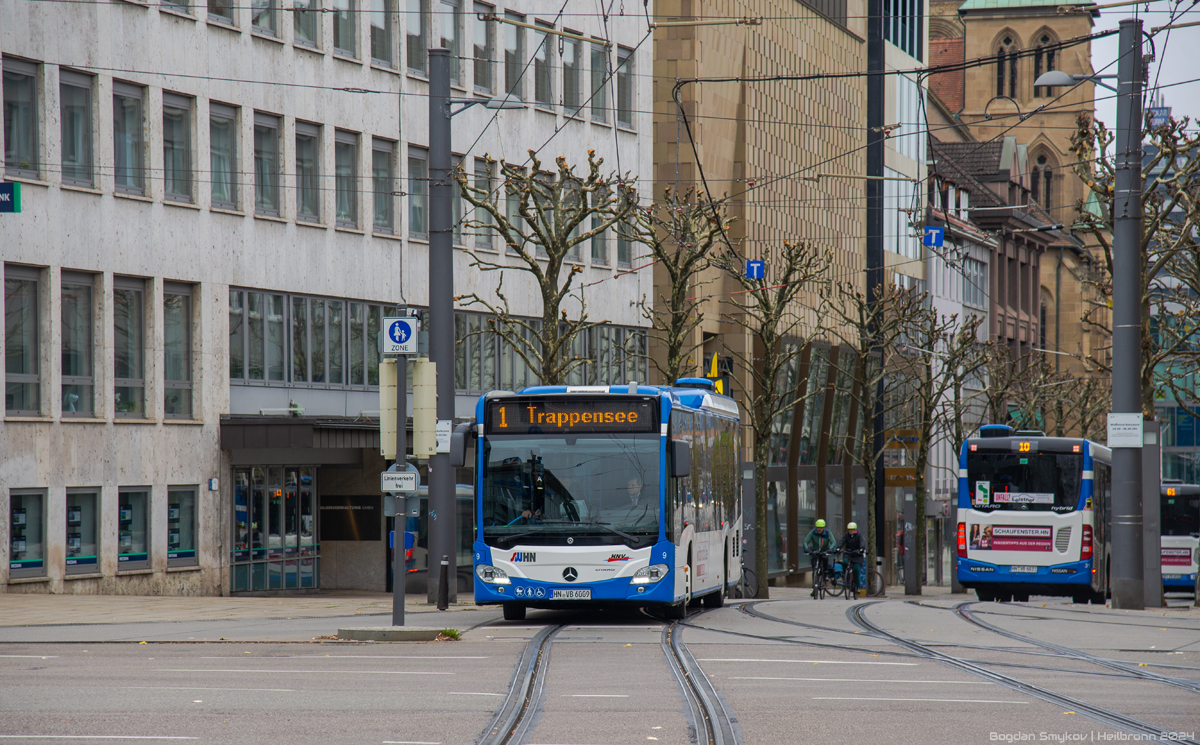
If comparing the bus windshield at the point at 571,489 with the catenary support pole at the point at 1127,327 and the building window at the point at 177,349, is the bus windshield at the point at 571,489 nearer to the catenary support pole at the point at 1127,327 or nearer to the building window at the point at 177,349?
the catenary support pole at the point at 1127,327

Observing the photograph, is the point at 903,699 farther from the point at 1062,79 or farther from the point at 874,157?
the point at 874,157

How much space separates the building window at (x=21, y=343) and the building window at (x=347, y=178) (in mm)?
9306

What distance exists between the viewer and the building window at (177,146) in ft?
107

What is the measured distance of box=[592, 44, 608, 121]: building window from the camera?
46225mm

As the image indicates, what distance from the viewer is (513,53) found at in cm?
4316

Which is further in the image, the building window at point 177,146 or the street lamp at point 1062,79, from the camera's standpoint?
the building window at point 177,146

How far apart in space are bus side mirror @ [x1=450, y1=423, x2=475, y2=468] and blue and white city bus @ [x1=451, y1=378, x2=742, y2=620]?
43mm

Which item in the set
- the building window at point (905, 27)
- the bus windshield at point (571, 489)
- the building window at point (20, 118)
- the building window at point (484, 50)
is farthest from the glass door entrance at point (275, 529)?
the building window at point (905, 27)

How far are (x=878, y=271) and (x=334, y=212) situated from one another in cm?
3221

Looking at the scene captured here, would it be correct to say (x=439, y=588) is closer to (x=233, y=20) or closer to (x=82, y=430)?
(x=82, y=430)

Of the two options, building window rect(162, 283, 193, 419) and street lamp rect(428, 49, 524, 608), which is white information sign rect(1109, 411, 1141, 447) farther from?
building window rect(162, 283, 193, 419)

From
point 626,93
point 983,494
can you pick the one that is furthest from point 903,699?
point 626,93

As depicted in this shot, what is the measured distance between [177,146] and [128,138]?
1.35m

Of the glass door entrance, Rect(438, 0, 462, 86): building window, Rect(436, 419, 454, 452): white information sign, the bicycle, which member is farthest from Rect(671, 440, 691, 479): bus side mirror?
Rect(438, 0, 462, 86): building window
